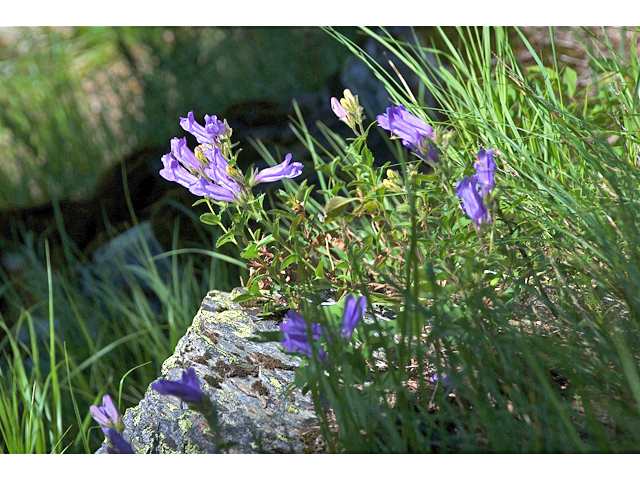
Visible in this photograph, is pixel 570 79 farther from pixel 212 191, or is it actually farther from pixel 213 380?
pixel 213 380

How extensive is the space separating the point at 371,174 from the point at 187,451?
63 cm

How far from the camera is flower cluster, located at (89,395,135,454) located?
841 millimetres

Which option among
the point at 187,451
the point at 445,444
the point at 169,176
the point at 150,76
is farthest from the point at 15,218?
the point at 445,444

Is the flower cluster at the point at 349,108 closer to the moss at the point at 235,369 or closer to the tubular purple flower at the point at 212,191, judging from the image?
the tubular purple flower at the point at 212,191

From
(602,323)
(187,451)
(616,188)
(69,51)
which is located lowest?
(187,451)

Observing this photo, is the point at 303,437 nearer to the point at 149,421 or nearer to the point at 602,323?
the point at 149,421

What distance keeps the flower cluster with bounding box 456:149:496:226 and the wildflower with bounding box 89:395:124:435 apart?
0.66 m

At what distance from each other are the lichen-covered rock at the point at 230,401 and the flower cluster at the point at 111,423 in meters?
0.11

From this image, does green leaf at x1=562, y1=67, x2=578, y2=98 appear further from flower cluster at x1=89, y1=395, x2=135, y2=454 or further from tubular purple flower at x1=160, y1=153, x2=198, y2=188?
flower cluster at x1=89, y1=395, x2=135, y2=454

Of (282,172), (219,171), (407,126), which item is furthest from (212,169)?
(407,126)

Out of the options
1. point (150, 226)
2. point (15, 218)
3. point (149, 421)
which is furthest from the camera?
point (15, 218)

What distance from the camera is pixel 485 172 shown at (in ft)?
3.10

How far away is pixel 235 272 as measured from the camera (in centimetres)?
249

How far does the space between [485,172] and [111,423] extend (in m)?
0.74
